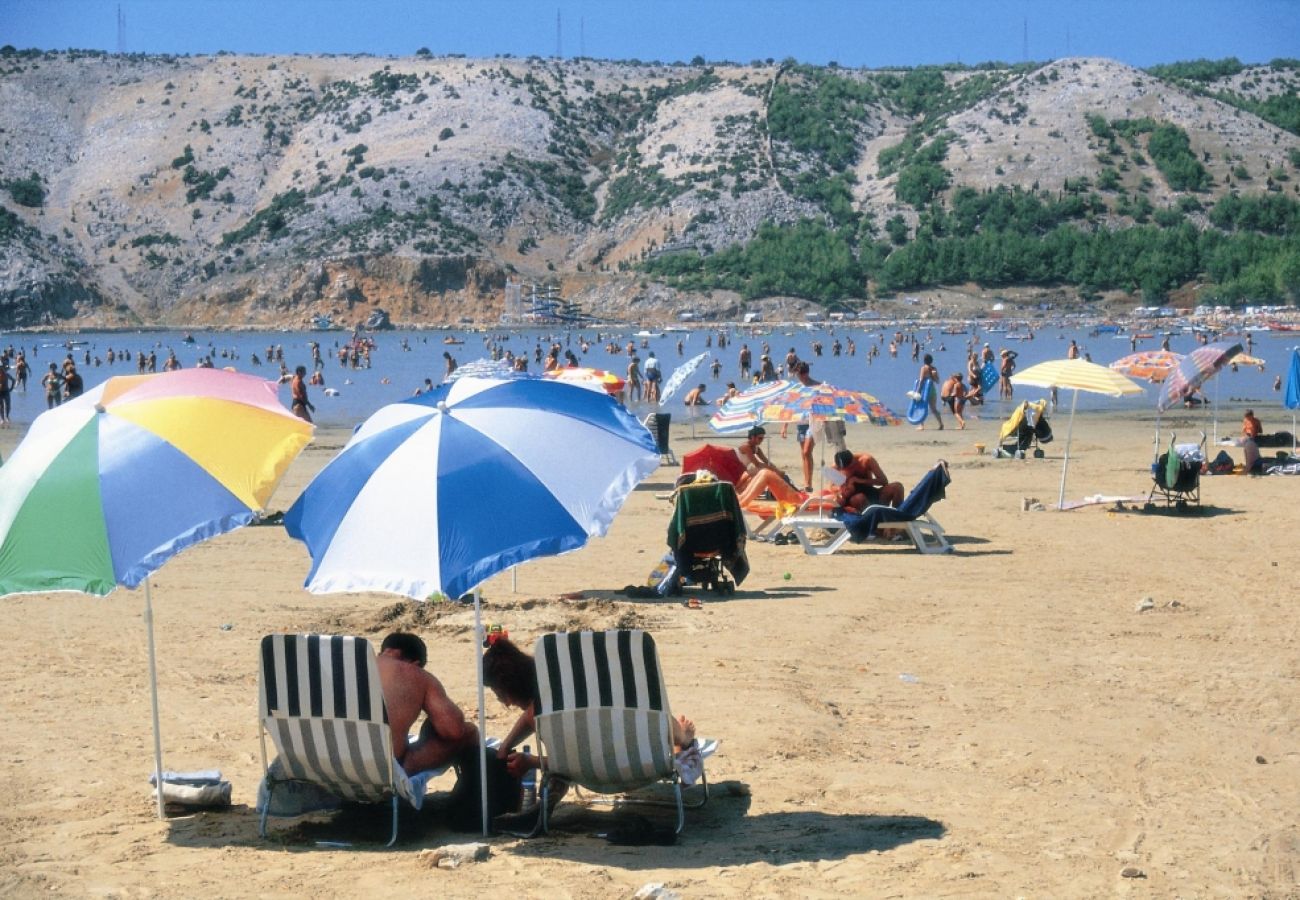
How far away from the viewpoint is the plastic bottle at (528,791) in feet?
21.0

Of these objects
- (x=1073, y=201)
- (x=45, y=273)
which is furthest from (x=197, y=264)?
(x=1073, y=201)

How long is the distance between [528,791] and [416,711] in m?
0.61

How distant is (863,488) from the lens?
45.9 ft

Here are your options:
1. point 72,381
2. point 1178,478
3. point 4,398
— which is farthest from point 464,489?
point 4,398

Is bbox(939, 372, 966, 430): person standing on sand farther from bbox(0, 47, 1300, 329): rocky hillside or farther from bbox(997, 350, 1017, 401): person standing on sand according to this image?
bbox(0, 47, 1300, 329): rocky hillside

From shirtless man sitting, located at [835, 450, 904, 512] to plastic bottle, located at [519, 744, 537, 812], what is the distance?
776cm

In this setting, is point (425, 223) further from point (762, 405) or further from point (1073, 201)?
point (762, 405)

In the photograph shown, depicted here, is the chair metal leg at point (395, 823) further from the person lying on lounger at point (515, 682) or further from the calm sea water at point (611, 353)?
the calm sea water at point (611, 353)

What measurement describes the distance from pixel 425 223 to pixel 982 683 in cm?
10888

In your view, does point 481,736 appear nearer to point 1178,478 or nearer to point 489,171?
point 1178,478

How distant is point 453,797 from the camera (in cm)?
639

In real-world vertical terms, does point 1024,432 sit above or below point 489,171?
below

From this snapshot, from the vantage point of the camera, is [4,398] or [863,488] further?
[4,398]

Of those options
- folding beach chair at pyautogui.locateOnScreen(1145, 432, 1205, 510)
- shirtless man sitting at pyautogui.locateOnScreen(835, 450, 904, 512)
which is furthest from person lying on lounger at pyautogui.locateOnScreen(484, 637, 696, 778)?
folding beach chair at pyautogui.locateOnScreen(1145, 432, 1205, 510)
